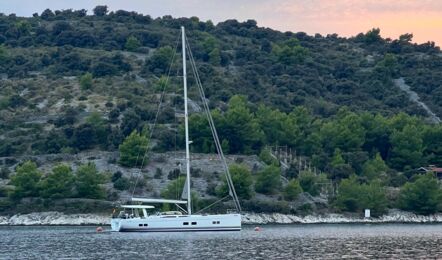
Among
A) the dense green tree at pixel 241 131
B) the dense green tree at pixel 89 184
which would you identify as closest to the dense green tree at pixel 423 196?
the dense green tree at pixel 241 131

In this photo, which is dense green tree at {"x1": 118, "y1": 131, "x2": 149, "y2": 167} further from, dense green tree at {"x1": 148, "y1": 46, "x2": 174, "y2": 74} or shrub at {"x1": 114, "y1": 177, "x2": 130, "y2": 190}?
dense green tree at {"x1": 148, "y1": 46, "x2": 174, "y2": 74}

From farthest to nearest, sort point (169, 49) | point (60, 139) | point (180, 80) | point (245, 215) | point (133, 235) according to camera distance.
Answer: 1. point (169, 49)
2. point (180, 80)
3. point (60, 139)
4. point (245, 215)
5. point (133, 235)

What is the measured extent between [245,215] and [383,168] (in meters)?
27.8

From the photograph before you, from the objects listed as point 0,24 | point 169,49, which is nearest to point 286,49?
point 169,49

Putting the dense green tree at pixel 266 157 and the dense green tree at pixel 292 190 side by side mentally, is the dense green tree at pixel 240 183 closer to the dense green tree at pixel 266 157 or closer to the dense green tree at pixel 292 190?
the dense green tree at pixel 292 190

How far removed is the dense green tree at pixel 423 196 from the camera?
357 ft

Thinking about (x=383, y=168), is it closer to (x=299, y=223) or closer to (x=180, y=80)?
(x=299, y=223)

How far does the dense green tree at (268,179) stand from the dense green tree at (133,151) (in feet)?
45.6

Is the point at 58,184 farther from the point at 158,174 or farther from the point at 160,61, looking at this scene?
the point at 160,61

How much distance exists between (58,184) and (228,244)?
41.6 m

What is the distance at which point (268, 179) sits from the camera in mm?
109625

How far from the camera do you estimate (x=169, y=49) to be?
174 meters

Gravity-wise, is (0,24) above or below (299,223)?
above

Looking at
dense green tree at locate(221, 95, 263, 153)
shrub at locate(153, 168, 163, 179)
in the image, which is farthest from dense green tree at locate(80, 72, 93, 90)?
shrub at locate(153, 168, 163, 179)
